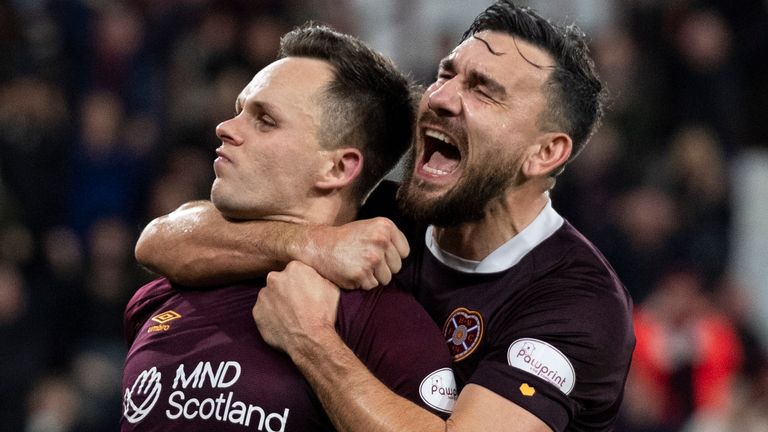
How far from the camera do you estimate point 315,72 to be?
345cm

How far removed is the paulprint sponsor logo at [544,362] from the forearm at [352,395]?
285 mm

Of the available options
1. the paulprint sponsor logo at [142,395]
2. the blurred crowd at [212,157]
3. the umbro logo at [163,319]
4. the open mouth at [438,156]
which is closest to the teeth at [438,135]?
the open mouth at [438,156]

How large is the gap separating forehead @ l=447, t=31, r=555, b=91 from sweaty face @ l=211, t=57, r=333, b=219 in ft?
1.42

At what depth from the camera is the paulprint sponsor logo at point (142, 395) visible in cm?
322

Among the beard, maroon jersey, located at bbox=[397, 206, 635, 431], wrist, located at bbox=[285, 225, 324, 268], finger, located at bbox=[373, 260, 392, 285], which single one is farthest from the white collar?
wrist, located at bbox=[285, 225, 324, 268]

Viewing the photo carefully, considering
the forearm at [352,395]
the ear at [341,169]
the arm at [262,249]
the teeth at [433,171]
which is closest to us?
the forearm at [352,395]

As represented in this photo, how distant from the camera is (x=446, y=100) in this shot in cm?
348

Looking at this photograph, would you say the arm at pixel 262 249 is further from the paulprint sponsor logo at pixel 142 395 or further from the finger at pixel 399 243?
the paulprint sponsor logo at pixel 142 395

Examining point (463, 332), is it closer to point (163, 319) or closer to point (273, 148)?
point (273, 148)

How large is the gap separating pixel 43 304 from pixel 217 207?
14.7 feet

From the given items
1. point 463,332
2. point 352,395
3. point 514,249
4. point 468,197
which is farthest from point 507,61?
point 352,395

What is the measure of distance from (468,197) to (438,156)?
0.21 m

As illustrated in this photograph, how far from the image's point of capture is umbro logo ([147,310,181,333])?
11.1ft

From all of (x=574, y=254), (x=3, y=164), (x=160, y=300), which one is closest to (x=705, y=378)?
(x=574, y=254)
